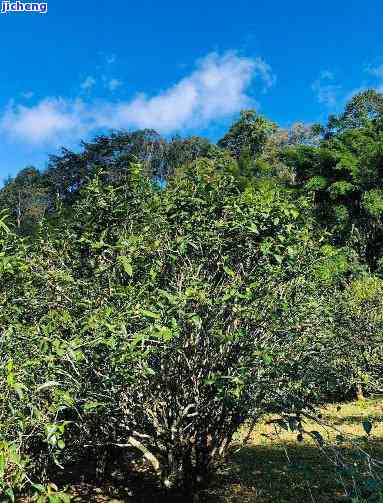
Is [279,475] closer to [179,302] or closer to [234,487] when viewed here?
[234,487]

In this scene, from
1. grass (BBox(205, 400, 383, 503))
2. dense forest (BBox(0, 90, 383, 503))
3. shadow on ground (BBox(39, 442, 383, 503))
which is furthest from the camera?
grass (BBox(205, 400, 383, 503))

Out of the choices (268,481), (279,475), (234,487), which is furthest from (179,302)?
(279,475)

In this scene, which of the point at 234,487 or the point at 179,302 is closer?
the point at 179,302

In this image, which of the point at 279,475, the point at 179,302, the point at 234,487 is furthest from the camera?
the point at 279,475

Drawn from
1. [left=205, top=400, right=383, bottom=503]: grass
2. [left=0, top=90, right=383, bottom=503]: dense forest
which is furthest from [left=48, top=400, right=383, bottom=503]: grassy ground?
[left=0, top=90, right=383, bottom=503]: dense forest

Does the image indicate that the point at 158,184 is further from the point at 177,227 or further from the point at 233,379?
the point at 233,379

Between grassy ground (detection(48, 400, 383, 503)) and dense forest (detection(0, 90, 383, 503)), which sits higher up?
dense forest (detection(0, 90, 383, 503))

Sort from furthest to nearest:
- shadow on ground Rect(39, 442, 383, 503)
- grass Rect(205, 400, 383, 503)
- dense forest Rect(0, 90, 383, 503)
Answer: grass Rect(205, 400, 383, 503)
shadow on ground Rect(39, 442, 383, 503)
dense forest Rect(0, 90, 383, 503)

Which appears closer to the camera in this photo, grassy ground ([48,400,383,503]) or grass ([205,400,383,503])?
grassy ground ([48,400,383,503])

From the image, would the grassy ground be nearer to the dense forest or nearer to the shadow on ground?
the shadow on ground

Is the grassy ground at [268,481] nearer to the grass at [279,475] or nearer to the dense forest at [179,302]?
the grass at [279,475]

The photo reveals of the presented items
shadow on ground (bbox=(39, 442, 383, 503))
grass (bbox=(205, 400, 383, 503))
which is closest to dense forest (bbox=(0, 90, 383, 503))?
shadow on ground (bbox=(39, 442, 383, 503))

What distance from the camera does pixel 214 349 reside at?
524 cm

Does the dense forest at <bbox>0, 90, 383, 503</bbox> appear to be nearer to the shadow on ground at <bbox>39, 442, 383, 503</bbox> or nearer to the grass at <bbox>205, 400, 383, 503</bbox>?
the shadow on ground at <bbox>39, 442, 383, 503</bbox>
